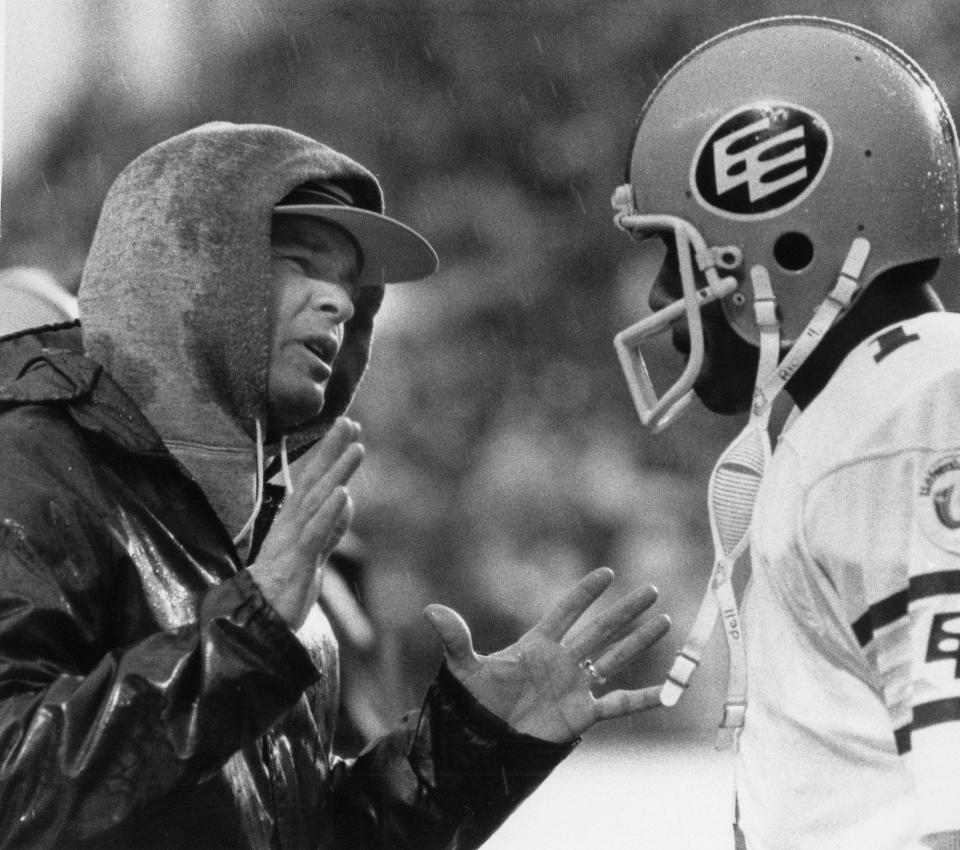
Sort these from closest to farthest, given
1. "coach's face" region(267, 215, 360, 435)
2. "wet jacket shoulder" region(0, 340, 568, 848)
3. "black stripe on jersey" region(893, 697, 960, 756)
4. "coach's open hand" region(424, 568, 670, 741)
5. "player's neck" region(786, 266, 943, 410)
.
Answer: "black stripe on jersey" region(893, 697, 960, 756), "wet jacket shoulder" region(0, 340, 568, 848), "player's neck" region(786, 266, 943, 410), "coach's open hand" region(424, 568, 670, 741), "coach's face" region(267, 215, 360, 435)

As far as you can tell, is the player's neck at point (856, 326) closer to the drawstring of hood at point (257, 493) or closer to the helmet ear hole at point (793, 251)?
the helmet ear hole at point (793, 251)

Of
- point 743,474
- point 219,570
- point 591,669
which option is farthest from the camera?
point 591,669

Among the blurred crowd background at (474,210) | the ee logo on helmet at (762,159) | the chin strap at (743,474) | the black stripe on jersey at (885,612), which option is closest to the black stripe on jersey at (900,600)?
the black stripe on jersey at (885,612)

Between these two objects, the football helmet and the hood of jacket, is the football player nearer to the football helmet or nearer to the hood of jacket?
the football helmet

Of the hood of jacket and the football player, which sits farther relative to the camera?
the hood of jacket

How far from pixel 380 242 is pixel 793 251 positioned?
86 centimetres

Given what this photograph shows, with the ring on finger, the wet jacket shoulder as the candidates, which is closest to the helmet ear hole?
the ring on finger

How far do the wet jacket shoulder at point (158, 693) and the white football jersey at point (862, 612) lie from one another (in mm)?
567

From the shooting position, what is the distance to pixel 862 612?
1.65 metres

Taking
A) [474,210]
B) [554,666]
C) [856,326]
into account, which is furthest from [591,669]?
[474,210]

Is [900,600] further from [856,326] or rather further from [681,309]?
[681,309]

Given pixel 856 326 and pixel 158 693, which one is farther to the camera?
pixel 856 326

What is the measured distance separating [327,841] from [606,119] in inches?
226

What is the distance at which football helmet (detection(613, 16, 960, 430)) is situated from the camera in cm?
202
